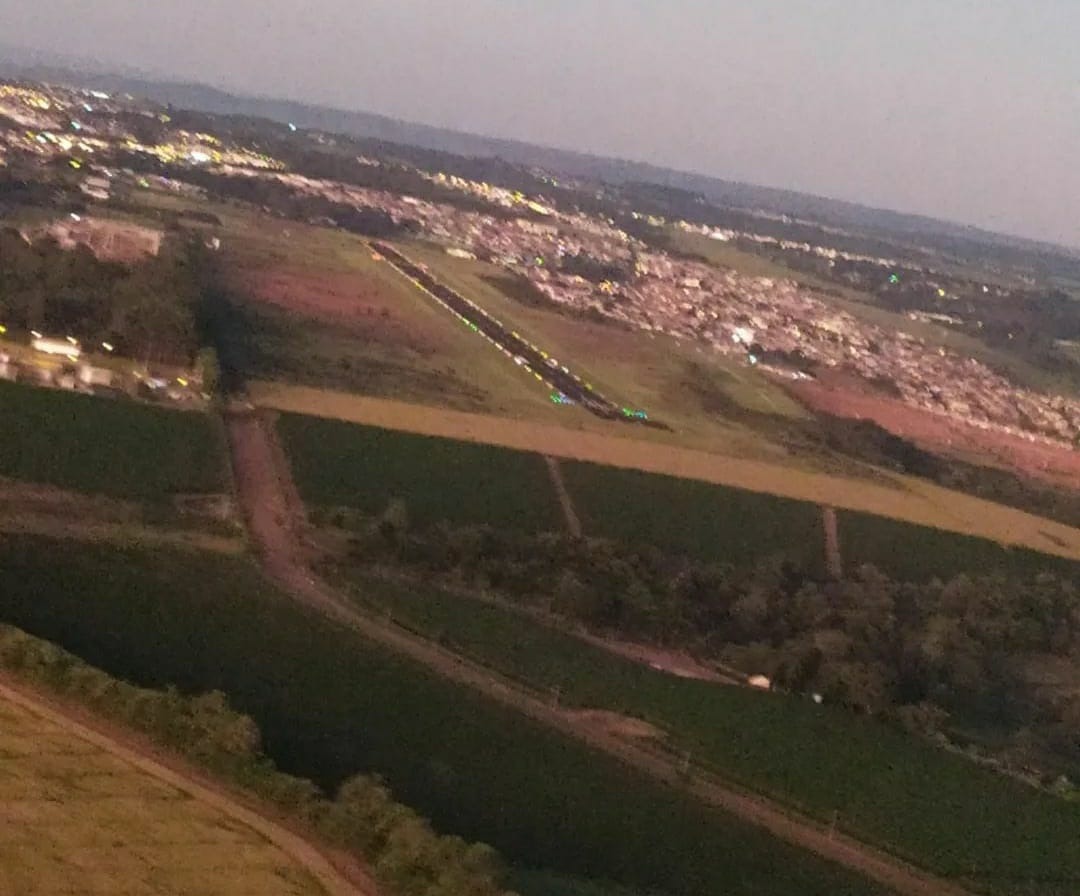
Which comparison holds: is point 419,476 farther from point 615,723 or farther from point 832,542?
point 832,542

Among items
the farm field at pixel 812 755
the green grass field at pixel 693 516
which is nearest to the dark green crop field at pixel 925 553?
the green grass field at pixel 693 516

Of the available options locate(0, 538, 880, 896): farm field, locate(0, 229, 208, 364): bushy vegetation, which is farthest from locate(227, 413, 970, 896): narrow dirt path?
locate(0, 229, 208, 364): bushy vegetation

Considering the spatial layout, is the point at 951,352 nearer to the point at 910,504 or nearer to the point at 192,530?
the point at 910,504

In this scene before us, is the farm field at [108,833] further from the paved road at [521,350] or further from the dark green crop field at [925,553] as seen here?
the paved road at [521,350]

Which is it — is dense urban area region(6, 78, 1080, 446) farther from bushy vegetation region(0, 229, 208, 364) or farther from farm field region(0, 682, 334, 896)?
farm field region(0, 682, 334, 896)

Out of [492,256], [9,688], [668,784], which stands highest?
[492,256]

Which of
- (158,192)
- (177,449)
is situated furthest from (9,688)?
(158,192)
